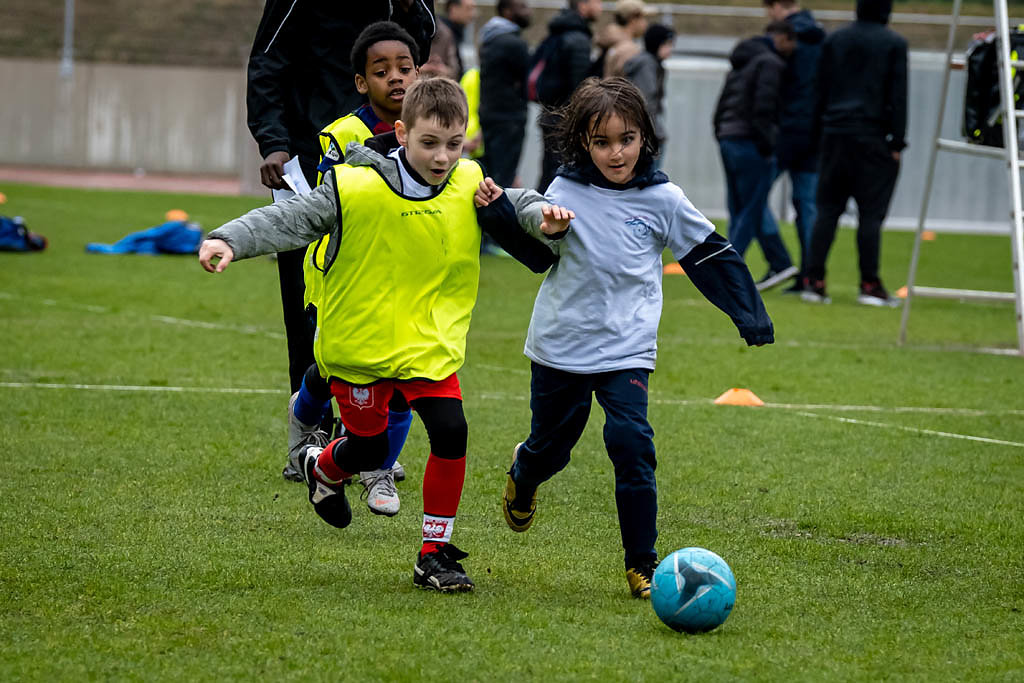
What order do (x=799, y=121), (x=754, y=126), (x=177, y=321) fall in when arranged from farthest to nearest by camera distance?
1. (x=799, y=121)
2. (x=754, y=126)
3. (x=177, y=321)

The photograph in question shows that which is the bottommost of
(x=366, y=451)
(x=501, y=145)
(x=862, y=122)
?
(x=501, y=145)

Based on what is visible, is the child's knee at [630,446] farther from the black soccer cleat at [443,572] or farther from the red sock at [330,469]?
the red sock at [330,469]

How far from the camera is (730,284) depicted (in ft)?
15.6

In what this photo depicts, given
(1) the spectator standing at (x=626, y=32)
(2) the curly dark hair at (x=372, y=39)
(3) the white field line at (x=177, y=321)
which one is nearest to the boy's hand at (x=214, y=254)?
(2) the curly dark hair at (x=372, y=39)

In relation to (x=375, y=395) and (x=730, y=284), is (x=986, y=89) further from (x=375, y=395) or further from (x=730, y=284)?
(x=375, y=395)

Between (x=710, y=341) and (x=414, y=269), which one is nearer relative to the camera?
(x=414, y=269)

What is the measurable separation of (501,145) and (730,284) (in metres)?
10.2

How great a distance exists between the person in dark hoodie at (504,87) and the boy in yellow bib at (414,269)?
9.81 m

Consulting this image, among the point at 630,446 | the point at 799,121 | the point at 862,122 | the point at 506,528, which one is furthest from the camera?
the point at 799,121

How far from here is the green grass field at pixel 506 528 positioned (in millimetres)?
3904

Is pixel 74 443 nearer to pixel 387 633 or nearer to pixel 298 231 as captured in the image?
pixel 298 231

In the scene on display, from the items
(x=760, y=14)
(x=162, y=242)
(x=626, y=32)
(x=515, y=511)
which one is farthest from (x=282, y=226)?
(x=760, y=14)

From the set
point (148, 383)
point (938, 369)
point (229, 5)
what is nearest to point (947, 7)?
point (229, 5)

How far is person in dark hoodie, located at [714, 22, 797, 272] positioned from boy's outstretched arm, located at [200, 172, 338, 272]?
9.23 meters
